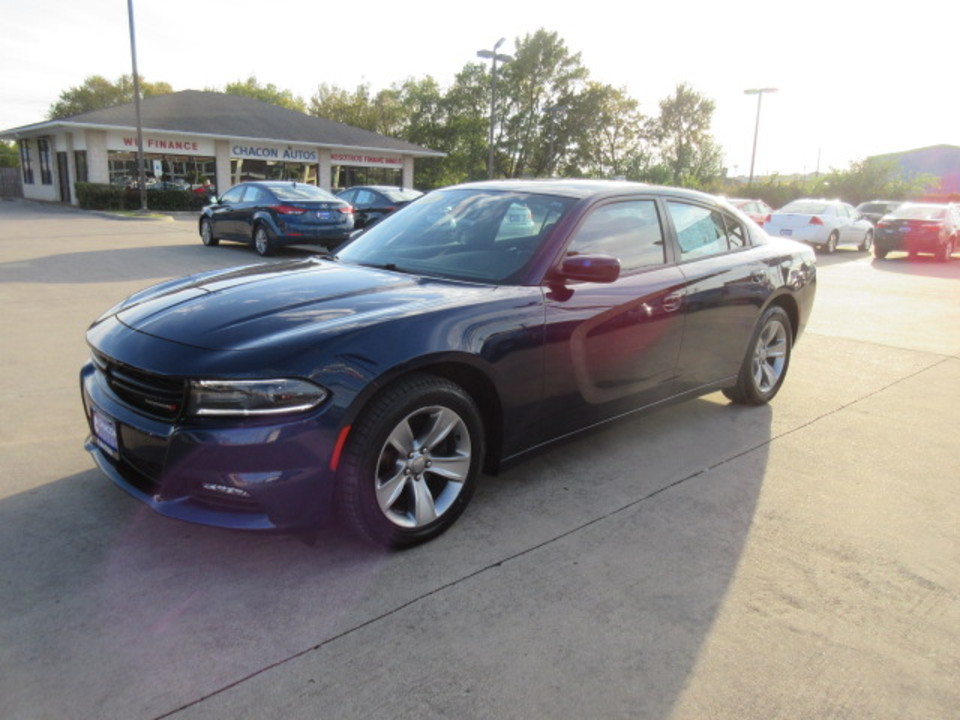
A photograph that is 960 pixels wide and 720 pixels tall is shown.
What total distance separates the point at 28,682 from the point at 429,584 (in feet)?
4.42

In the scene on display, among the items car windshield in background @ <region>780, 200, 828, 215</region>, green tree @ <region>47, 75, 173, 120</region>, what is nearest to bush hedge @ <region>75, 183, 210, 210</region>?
car windshield in background @ <region>780, 200, 828, 215</region>

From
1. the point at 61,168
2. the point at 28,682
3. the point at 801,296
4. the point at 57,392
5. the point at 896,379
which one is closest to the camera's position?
the point at 28,682

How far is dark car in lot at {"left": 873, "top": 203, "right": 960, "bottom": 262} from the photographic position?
18578mm

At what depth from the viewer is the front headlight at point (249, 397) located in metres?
2.62

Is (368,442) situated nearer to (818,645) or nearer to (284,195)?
(818,645)

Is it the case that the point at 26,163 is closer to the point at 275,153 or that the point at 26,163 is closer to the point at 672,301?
the point at 275,153

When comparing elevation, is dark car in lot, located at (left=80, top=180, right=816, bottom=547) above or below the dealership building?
below

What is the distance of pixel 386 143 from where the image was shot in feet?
125

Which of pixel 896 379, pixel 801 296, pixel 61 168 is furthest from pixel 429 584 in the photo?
pixel 61 168

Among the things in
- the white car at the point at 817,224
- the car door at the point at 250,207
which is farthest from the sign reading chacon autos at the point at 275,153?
the white car at the point at 817,224

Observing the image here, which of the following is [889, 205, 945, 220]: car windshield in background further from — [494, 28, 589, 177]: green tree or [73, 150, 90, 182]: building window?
[494, 28, 589, 177]: green tree

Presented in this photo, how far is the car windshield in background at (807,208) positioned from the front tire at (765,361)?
15774mm

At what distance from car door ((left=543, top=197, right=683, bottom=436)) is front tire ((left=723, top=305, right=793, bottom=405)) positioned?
3.49ft

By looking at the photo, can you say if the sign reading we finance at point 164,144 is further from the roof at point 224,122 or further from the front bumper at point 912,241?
the front bumper at point 912,241
